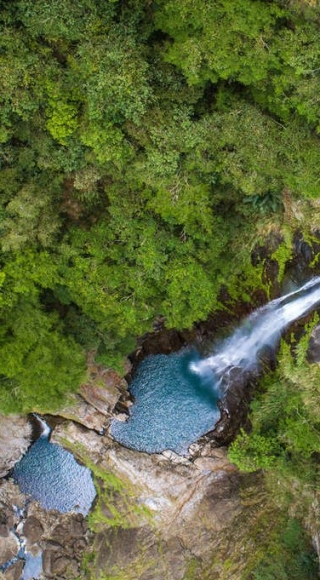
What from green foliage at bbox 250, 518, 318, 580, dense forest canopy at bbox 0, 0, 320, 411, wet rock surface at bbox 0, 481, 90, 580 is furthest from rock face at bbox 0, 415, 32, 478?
green foliage at bbox 250, 518, 318, 580

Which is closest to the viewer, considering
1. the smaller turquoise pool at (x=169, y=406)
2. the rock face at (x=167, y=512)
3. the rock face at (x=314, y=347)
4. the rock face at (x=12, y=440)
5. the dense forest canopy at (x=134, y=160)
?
the dense forest canopy at (x=134, y=160)

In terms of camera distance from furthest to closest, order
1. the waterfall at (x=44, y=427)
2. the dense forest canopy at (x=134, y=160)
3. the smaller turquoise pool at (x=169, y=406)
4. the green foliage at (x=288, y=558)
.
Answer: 1. the waterfall at (x=44, y=427)
2. the smaller turquoise pool at (x=169, y=406)
3. the green foliage at (x=288, y=558)
4. the dense forest canopy at (x=134, y=160)

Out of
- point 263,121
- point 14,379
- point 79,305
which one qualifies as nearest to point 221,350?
point 79,305

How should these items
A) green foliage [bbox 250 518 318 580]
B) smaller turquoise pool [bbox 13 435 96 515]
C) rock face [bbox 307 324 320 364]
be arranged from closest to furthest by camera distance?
rock face [bbox 307 324 320 364] < green foliage [bbox 250 518 318 580] < smaller turquoise pool [bbox 13 435 96 515]

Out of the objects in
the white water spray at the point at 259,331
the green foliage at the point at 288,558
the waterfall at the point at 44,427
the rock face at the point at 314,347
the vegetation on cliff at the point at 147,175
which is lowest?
the green foliage at the point at 288,558

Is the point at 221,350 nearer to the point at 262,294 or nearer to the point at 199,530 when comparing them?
the point at 262,294

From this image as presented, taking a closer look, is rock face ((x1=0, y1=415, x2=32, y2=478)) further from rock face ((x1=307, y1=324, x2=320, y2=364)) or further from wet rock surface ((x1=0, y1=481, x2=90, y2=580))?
rock face ((x1=307, y1=324, x2=320, y2=364))

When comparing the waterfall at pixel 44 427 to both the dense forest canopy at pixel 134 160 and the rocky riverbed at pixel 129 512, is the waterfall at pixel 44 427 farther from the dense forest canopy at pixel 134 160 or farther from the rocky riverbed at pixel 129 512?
the dense forest canopy at pixel 134 160

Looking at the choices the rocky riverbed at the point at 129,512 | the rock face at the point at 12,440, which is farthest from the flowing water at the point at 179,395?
the rock face at the point at 12,440
